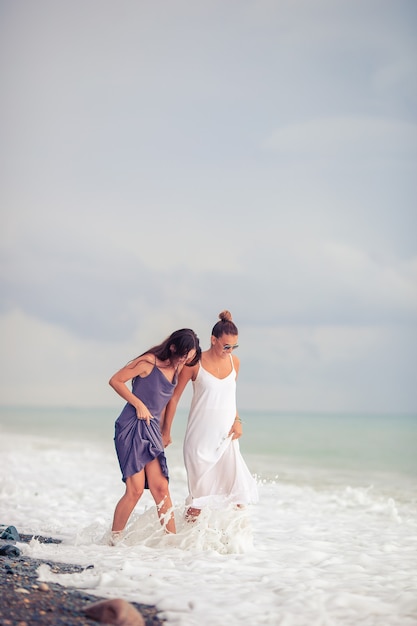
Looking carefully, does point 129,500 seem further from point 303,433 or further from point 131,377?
point 303,433

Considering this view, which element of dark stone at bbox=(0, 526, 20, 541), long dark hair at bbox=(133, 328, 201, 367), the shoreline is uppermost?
long dark hair at bbox=(133, 328, 201, 367)

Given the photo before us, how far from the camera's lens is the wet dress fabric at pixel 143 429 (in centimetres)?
513

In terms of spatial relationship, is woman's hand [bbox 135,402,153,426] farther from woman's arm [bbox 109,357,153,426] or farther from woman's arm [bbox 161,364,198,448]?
woman's arm [bbox 161,364,198,448]

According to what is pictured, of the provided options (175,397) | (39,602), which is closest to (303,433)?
(175,397)

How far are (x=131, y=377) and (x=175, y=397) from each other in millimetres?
361

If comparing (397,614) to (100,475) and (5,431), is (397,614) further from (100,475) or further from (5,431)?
(5,431)

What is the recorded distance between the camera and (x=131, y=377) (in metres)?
5.16

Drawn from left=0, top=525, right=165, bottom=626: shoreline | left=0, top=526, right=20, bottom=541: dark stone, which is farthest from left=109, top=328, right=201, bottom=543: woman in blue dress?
left=0, top=525, right=165, bottom=626: shoreline

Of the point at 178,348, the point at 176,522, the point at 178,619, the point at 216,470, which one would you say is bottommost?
the point at 178,619

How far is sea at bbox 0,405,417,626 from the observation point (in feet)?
12.6

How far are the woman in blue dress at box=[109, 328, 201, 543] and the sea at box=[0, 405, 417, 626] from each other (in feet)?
0.50

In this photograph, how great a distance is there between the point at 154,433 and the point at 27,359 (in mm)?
25563

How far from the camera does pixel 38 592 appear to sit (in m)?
3.74

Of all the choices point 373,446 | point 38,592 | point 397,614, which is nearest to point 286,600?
point 397,614
